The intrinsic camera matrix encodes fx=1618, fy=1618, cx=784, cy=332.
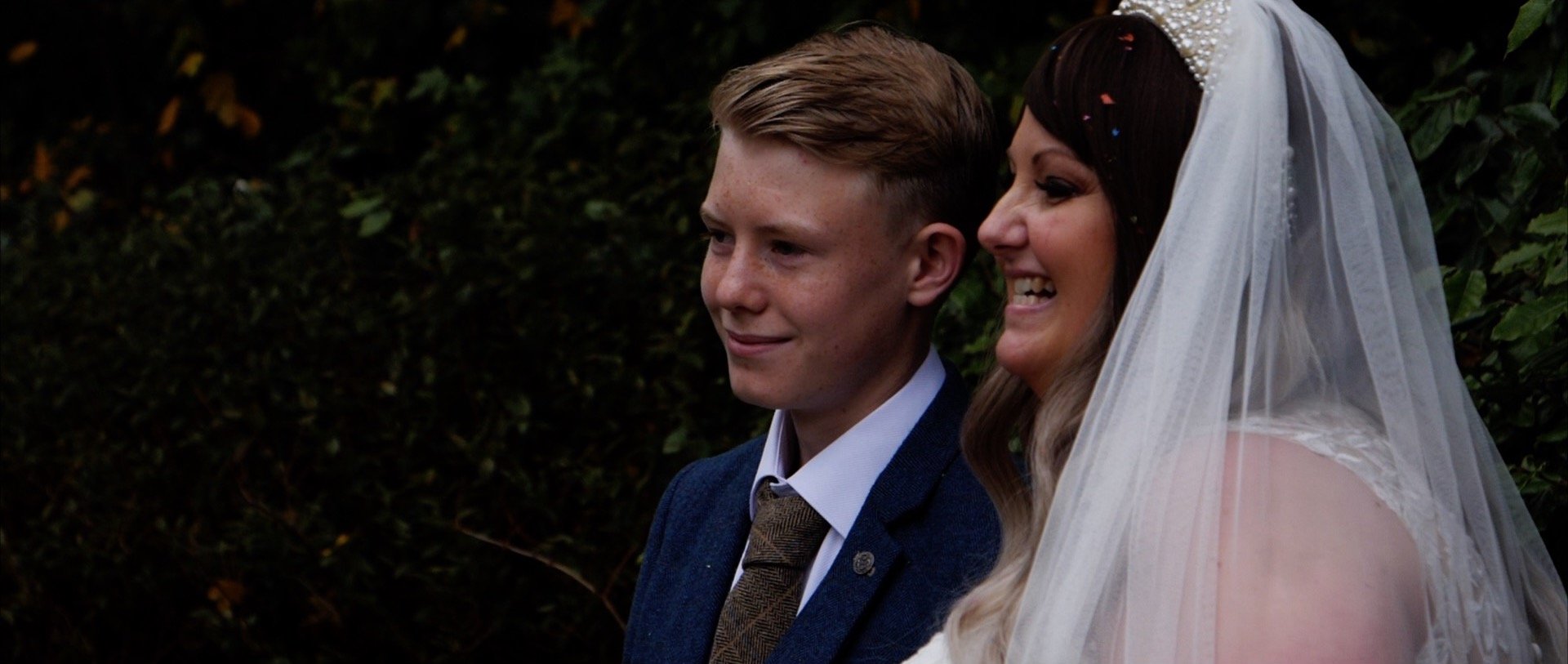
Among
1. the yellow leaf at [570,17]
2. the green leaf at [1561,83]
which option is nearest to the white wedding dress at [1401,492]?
the green leaf at [1561,83]

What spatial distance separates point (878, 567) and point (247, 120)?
4.82 m

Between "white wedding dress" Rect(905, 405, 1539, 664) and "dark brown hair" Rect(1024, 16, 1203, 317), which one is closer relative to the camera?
"white wedding dress" Rect(905, 405, 1539, 664)

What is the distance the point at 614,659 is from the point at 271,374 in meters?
1.33

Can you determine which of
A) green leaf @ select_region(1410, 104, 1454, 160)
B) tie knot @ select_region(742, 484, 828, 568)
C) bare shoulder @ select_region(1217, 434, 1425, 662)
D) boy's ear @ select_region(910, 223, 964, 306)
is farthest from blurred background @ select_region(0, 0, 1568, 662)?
bare shoulder @ select_region(1217, 434, 1425, 662)

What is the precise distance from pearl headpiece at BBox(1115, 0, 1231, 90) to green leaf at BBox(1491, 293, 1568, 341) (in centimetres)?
77

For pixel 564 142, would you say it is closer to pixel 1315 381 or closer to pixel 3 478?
pixel 3 478

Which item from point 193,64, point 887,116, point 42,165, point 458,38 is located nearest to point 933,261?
point 887,116

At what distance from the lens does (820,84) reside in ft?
7.45

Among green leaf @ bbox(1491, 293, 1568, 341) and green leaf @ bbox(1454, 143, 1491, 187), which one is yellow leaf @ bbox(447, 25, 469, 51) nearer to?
green leaf @ bbox(1454, 143, 1491, 187)

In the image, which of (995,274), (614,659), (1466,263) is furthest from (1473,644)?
(614,659)

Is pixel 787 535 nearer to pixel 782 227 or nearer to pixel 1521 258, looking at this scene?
pixel 782 227

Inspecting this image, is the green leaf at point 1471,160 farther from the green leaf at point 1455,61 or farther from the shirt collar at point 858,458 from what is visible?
the shirt collar at point 858,458

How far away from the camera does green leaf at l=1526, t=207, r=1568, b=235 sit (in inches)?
85.1

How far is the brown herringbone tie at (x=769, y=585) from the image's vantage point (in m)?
2.26
